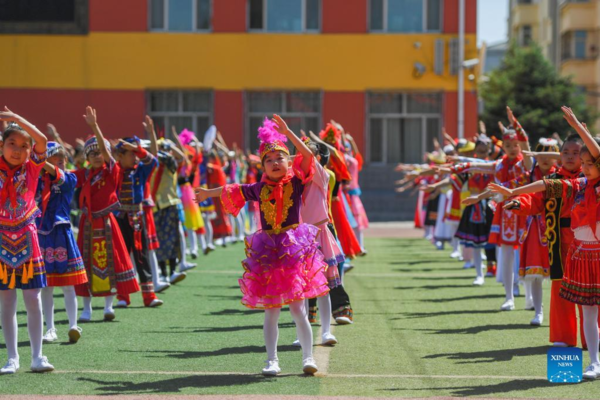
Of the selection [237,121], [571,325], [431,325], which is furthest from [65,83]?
[571,325]

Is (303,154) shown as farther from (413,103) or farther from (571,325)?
(413,103)

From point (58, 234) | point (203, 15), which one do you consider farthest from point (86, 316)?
point (203, 15)

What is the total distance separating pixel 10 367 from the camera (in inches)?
314

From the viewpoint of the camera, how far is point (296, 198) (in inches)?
324

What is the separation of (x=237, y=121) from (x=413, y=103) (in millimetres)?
5459

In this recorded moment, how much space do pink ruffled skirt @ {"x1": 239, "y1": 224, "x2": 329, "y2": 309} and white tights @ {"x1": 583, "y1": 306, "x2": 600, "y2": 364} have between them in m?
1.97

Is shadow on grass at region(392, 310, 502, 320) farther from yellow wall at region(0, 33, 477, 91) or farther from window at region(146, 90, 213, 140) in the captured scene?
window at region(146, 90, 213, 140)

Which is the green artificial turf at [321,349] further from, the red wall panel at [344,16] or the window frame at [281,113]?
the red wall panel at [344,16]

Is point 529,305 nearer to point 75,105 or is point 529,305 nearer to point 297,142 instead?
point 297,142

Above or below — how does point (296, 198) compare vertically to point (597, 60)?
below

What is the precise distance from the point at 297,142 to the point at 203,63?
2547 cm

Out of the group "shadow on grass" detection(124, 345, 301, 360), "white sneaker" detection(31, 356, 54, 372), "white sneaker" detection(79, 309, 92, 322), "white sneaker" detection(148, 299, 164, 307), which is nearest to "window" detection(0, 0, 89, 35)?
"white sneaker" detection(148, 299, 164, 307)

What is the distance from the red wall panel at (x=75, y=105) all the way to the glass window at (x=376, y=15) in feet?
24.3

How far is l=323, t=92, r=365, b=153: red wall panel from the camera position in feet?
108
